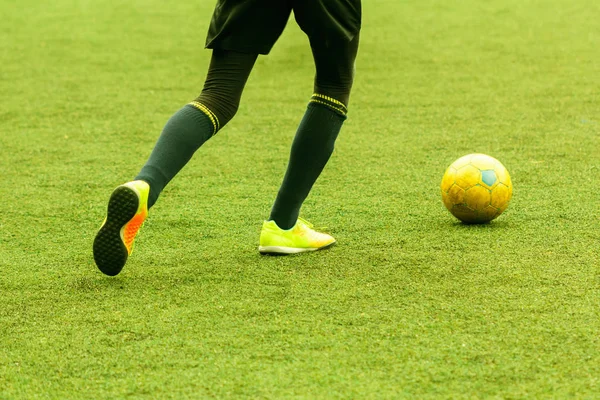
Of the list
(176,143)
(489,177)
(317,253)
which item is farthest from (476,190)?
(176,143)

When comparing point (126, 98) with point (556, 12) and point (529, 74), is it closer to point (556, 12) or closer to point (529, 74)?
point (529, 74)

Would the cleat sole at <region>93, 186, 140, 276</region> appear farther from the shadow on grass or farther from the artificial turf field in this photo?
the shadow on grass

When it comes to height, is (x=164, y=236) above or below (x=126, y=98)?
above

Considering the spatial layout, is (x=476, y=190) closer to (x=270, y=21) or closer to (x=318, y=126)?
(x=318, y=126)

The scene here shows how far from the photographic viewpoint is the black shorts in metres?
2.72

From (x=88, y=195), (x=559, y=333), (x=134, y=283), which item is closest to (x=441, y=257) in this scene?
(x=559, y=333)

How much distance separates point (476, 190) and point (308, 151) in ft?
2.49

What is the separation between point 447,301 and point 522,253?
1.91ft

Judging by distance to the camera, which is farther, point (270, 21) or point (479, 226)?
point (479, 226)

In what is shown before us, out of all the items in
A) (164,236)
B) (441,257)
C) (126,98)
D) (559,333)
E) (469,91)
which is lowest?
(126,98)

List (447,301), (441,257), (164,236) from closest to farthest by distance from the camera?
(447,301), (441,257), (164,236)

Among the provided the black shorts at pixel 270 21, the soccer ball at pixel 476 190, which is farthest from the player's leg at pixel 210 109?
the soccer ball at pixel 476 190

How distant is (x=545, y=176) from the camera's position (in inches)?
163

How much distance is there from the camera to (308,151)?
299 cm
